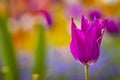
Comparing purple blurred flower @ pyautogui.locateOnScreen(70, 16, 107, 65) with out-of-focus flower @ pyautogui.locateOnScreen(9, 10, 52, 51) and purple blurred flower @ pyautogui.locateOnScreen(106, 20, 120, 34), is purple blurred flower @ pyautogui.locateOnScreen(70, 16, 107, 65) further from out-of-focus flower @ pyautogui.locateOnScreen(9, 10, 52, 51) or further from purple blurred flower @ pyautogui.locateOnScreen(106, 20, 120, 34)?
out-of-focus flower @ pyautogui.locateOnScreen(9, 10, 52, 51)

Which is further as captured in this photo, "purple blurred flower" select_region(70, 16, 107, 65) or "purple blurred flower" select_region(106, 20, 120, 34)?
"purple blurred flower" select_region(106, 20, 120, 34)

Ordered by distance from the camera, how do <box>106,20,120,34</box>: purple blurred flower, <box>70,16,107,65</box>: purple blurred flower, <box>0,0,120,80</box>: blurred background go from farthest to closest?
<box>0,0,120,80</box>: blurred background < <box>106,20,120,34</box>: purple blurred flower < <box>70,16,107,65</box>: purple blurred flower

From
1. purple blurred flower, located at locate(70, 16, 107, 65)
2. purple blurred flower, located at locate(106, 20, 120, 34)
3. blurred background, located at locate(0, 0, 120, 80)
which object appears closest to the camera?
purple blurred flower, located at locate(70, 16, 107, 65)

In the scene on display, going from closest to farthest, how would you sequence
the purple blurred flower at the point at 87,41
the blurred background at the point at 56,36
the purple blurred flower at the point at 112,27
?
the purple blurred flower at the point at 87,41 → the purple blurred flower at the point at 112,27 → the blurred background at the point at 56,36

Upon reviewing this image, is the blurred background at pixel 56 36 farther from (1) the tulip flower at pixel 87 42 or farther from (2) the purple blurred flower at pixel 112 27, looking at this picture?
(1) the tulip flower at pixel 87 42

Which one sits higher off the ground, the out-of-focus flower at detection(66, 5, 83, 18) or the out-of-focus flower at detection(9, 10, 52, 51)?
the out-of-focus flower at detection(66, 5, 83, 18)

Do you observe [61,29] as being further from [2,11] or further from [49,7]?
[2,11]

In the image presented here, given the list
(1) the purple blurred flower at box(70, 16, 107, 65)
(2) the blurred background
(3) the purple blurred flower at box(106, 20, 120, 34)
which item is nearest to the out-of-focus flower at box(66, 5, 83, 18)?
(2) the blurred background

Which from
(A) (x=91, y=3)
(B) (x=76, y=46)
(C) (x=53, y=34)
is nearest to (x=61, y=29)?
(C) (x=53, y=34)

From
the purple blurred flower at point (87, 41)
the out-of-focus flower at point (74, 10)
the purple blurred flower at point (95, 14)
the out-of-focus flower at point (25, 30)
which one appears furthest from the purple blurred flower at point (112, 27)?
the purple blurred flower at point (87, 41)
